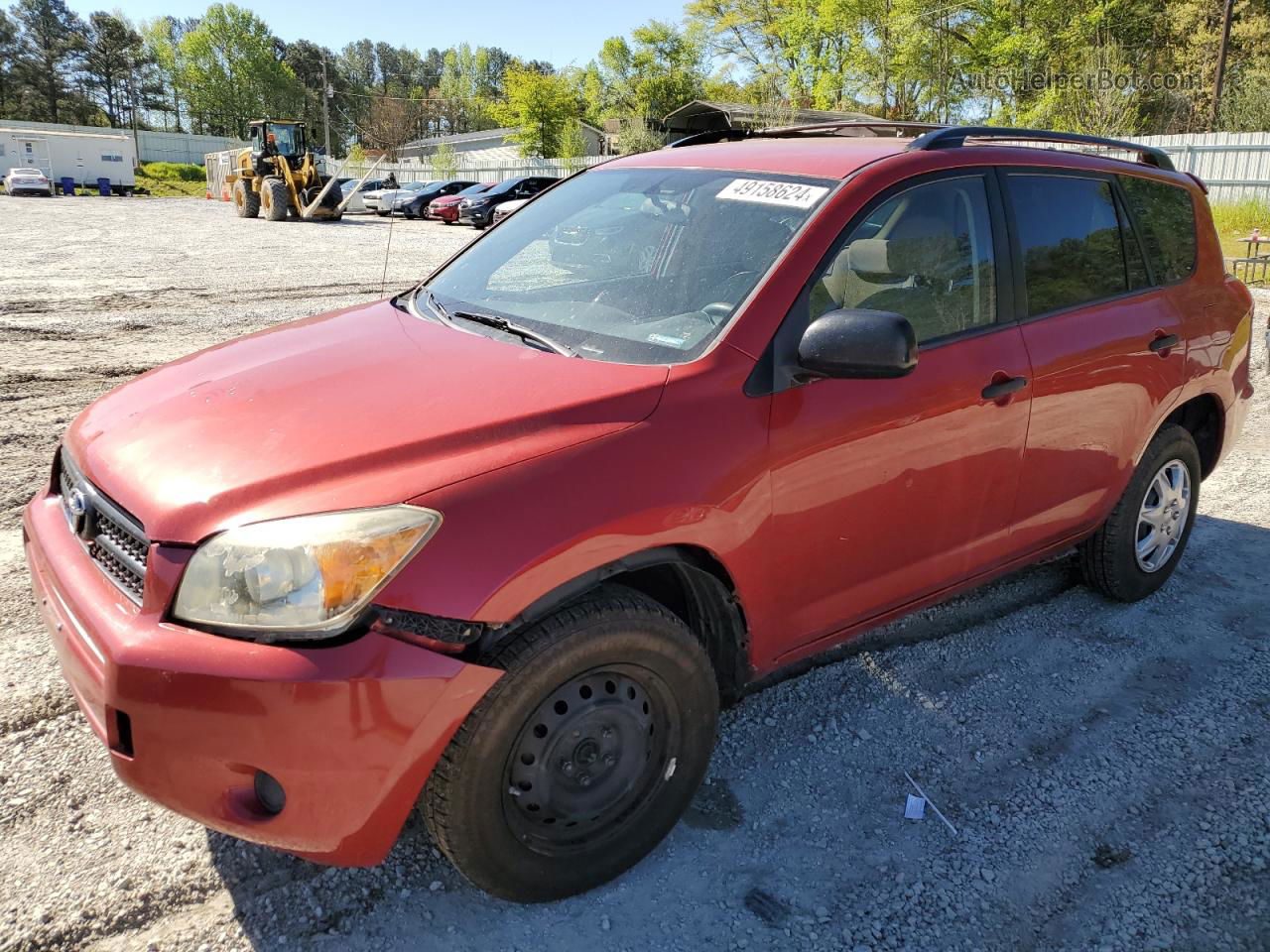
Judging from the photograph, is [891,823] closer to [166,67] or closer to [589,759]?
[589,759]

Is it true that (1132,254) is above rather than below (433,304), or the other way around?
above

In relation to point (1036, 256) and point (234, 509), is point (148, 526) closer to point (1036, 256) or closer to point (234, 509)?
point (234, 509)

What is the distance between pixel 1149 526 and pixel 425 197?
33.6m

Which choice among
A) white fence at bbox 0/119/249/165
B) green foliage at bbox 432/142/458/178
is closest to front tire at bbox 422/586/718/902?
green foliage at bbox 432/142/458/178

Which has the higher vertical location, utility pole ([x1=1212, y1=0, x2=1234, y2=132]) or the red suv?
utility pole ([x1=1212, y1=0, x2=1234, y2=132])

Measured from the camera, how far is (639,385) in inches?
93.4

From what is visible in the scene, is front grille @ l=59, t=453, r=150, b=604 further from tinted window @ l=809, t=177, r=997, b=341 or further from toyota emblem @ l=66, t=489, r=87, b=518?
tinted window @ l=809, t=177, r=997, b=341

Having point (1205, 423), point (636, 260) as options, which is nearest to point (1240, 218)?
point (1205, 423)

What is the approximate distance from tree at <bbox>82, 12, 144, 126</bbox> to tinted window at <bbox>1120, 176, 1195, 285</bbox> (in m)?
107

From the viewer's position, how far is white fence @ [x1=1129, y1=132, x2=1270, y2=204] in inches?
874

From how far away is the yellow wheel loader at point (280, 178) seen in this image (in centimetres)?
2914

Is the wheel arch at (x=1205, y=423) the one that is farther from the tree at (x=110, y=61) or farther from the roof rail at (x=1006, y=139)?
the tree at (x=110, y=61)

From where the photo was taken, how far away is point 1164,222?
3.96m

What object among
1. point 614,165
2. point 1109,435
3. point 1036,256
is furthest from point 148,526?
point 1109,435
